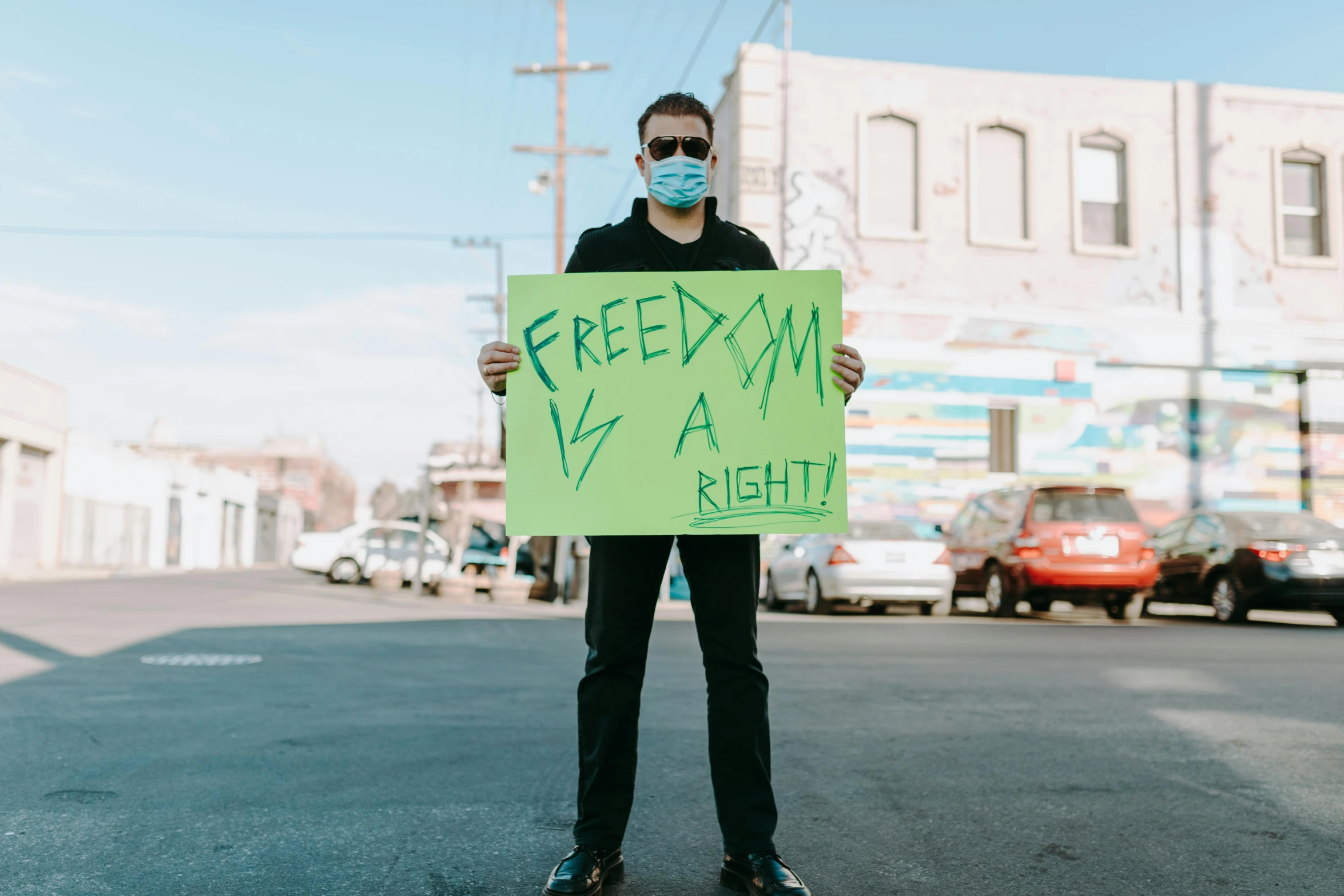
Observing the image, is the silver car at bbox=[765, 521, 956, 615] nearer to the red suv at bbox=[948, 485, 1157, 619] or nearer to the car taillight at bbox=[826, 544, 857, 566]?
the car taillight at bbox=[826, 544, 857, 566]

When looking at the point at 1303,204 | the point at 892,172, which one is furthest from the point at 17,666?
the point at 1303,204

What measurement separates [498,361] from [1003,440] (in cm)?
1862

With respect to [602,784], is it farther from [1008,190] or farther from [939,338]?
[1008,190]

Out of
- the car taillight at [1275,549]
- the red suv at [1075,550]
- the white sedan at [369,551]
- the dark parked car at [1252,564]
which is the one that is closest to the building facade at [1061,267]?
the dark parked car at [1252,564]

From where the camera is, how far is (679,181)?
320 centimetres

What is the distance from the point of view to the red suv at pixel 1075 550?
13.2 m

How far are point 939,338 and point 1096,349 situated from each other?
2.98m

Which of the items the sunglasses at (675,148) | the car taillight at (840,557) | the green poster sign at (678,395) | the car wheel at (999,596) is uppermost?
the sunglasses at (675,148)

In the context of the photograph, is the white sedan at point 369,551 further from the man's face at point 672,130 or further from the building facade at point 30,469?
the man's face at point 672,130

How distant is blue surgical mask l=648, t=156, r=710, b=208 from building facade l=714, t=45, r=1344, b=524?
16.7 m

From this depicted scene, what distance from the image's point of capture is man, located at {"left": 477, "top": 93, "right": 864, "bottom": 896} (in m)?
2.95

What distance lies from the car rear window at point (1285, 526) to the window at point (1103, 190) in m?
8.85

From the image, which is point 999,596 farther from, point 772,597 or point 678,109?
point 678,109

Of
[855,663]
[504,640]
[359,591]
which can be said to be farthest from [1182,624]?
[359,591]
